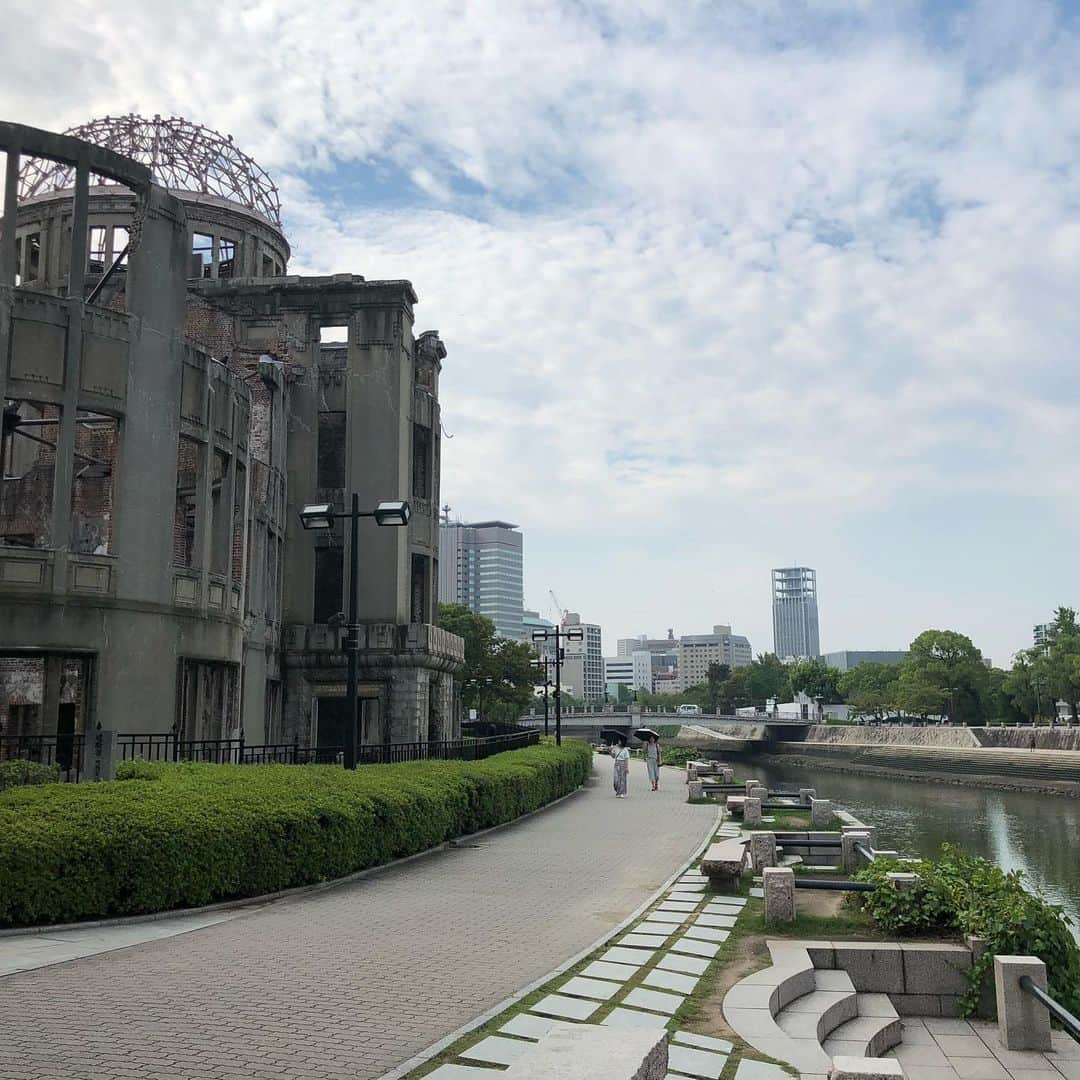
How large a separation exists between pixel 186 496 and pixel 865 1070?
24.4 metres

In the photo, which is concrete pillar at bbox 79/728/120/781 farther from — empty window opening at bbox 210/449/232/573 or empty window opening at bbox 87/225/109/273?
empty window opening at bbox 87/225/109/273

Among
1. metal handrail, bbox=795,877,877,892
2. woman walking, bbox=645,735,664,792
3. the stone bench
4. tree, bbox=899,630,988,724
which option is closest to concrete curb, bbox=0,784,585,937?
the stone bench

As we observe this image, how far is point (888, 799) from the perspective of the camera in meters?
46.7

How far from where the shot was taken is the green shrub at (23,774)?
1339cm

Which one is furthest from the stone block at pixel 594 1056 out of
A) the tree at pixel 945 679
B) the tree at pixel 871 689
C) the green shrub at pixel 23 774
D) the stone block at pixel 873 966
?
the tree at pixel 871 689

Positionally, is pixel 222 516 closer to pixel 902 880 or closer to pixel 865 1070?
pixel 902 880

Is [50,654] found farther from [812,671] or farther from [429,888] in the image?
[812,671]

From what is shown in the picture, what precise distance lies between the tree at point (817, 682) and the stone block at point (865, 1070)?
5416 inches

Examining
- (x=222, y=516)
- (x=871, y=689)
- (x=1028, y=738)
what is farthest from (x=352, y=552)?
(x=871, y=689)

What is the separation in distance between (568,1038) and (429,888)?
29.6 ft

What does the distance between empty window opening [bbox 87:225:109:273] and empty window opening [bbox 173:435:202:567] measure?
13.0 meters

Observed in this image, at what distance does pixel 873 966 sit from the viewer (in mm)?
10312

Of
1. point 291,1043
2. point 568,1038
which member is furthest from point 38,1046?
point 568,1038

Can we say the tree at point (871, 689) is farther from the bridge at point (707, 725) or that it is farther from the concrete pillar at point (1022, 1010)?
the concrete pillar at point (1022, 1010)
